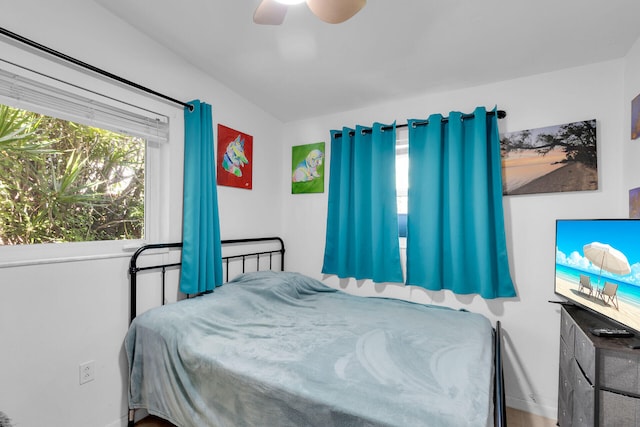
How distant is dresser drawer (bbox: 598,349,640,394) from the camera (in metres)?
1.27

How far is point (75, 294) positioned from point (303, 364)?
1.30m

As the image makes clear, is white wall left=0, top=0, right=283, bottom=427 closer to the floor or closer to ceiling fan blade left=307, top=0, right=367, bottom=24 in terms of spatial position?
the floor

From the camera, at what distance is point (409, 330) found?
1824 mm

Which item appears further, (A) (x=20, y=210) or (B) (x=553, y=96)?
(B) (x=553, y=96)

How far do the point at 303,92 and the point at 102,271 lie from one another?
2025mm

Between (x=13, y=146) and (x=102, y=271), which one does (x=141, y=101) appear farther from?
(x=102, y=271)

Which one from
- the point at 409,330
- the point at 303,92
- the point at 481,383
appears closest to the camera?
the point at 481,383

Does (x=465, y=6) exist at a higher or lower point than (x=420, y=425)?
higher

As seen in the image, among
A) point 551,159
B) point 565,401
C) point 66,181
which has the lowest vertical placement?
point 565,401

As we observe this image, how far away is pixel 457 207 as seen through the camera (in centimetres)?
234

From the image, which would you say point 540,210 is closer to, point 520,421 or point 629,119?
point 629,119

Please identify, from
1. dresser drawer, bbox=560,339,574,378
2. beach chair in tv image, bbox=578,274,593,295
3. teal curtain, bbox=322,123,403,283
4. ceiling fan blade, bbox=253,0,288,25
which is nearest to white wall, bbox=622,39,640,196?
beach chair in tv image, bbox=578,274,593,295

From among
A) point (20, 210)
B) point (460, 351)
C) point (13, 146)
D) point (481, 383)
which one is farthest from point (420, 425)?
point (13, 146)

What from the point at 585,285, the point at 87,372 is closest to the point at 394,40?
the point at 585,285
